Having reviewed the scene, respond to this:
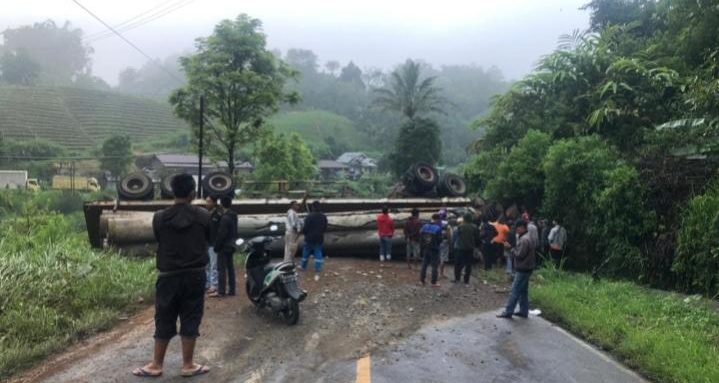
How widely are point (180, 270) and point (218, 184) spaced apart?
527 inches

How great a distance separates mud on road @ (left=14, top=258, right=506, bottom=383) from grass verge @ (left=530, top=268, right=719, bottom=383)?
1413 millimetres

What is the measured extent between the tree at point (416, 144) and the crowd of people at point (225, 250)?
23877 millimetres

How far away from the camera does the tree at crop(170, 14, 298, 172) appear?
2522cm

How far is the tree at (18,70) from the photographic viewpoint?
307ft

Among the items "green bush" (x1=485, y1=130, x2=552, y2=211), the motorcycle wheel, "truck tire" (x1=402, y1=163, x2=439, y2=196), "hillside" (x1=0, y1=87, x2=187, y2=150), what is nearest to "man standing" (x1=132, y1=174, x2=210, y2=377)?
the motorcycle wheel

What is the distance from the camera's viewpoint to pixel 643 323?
8.65 meters

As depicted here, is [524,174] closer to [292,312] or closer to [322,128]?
[292,312]

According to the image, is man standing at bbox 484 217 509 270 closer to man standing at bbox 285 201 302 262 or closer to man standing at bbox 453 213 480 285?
man standing at bbox 453 213 480 285

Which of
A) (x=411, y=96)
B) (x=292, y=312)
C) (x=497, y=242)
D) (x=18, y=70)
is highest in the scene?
(x=18, y=70)

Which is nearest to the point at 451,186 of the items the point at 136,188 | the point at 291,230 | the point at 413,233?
the point at 413,233

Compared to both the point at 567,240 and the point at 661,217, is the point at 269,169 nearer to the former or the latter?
the point at 567,240

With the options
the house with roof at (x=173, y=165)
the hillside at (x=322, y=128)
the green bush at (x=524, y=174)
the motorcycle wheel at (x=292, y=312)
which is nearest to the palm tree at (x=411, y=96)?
the house with roof at (x=173, y=165)

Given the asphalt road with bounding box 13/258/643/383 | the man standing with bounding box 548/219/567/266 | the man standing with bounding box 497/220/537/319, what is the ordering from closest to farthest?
1. the asphalt road with bounding box 13/258/643/383
2. the man standing with bounding box 497/220/537/319
3. the man standing with bounding box 548/219/567/266

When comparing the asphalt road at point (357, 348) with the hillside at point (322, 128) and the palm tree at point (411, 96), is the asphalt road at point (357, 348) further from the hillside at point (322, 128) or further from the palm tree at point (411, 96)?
the hillside at point (322, 128)
